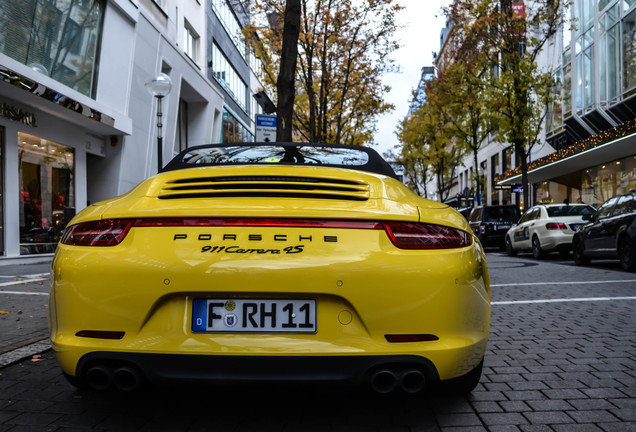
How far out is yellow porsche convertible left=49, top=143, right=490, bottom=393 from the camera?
227 cm

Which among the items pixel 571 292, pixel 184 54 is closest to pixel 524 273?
pixel 571 292

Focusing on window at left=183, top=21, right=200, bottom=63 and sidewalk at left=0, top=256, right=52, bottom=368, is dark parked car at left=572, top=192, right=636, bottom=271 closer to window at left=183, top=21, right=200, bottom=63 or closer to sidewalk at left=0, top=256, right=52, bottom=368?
sidewalk at left=0, top=256, right=52, bottom=368

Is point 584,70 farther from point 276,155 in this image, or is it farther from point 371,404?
point 371,404

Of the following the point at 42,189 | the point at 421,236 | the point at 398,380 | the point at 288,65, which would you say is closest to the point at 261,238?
the point at 421,236

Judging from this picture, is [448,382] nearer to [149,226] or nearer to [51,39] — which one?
[149,226]

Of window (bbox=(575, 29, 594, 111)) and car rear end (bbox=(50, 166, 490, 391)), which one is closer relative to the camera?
car rear end (bbox=(50, 166, 490, 391))

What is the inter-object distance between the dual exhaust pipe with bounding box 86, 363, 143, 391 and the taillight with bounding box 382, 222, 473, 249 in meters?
1.21

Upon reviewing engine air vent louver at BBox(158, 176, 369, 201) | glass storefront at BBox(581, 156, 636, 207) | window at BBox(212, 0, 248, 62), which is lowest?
engine air vent louver at BBox(158, 176, 369, 201)

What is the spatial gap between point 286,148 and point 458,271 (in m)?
1.71

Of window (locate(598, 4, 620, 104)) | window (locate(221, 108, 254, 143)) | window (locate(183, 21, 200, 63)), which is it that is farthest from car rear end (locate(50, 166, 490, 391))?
window (locate(221, 108, 254, 143))

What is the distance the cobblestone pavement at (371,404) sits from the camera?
2602mm

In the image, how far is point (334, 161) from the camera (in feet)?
11.4

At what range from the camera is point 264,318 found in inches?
90.7

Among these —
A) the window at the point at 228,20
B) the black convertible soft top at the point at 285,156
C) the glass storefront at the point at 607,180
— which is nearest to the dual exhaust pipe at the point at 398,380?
the black convertible soft top at the point at 285,156
